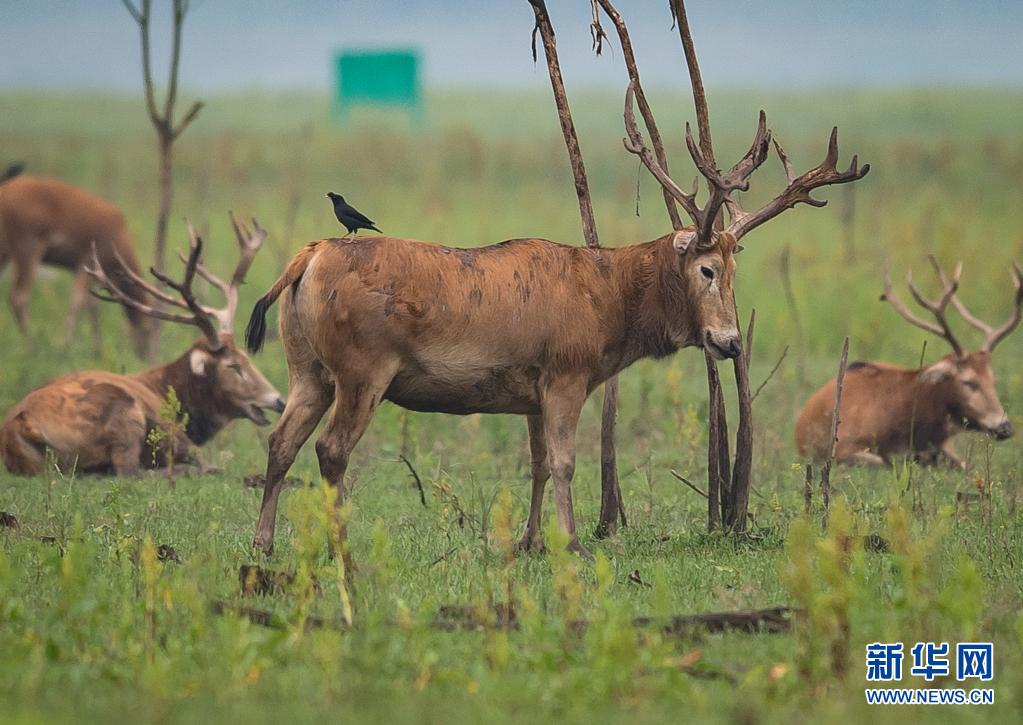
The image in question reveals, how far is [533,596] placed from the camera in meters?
7.30

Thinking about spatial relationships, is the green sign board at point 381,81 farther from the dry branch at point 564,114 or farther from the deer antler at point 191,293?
the dry branch at point 564,114

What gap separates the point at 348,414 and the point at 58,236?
11875 mm

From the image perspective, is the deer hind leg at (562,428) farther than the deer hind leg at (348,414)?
Yes

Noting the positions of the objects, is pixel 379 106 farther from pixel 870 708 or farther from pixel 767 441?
pixel 870 708

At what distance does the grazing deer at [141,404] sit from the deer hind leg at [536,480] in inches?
108

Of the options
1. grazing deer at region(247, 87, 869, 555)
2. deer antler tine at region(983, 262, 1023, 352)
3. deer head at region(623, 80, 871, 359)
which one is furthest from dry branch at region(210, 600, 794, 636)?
deer antler tine at region(983, 262, 1023, 352)

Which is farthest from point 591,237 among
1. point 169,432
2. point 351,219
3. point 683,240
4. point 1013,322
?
point 1013,322

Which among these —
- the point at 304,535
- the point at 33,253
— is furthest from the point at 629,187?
the point at 304,535

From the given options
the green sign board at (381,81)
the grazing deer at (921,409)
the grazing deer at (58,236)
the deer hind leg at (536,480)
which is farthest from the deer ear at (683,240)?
the green sign board at (381,81)

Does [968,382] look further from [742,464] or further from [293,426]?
[293,426]

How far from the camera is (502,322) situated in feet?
28.0

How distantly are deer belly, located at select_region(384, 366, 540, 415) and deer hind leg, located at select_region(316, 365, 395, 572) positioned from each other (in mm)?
197

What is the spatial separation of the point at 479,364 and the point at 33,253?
39.2ft

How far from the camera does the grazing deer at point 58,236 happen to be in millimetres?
18719
